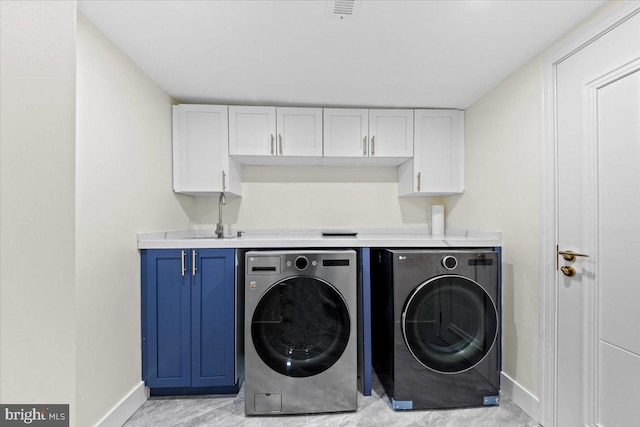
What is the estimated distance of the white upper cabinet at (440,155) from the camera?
2.53 meters

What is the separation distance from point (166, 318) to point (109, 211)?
80 cm

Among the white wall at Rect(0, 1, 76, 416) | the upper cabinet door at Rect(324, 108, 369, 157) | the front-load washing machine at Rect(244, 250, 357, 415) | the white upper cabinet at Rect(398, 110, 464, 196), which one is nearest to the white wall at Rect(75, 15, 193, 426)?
the front-load washing machine at Rect(244, 250, 357, 415)

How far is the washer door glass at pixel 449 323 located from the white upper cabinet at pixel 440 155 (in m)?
1.01

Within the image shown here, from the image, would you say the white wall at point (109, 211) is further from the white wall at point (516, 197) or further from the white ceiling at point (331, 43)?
the white wall at point (516, 197)

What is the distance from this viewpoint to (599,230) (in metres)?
1.37

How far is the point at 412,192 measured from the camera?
259 centimetres

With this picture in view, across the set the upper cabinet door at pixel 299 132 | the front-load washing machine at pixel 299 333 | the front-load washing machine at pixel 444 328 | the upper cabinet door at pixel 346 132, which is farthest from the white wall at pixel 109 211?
the front-load washing machine at pixel 444 328

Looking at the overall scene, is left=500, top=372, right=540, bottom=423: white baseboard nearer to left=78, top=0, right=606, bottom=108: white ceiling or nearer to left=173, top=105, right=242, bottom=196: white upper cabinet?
left=78, top=0, right=606, bottom=108: white ceiling

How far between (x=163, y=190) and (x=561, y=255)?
2.70 m

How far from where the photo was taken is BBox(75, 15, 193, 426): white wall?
4.56 ft

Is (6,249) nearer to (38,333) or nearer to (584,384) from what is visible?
(38,333)

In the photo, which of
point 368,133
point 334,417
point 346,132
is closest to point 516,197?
point 368,133

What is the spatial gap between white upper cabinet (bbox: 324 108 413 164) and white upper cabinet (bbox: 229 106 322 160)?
115mm

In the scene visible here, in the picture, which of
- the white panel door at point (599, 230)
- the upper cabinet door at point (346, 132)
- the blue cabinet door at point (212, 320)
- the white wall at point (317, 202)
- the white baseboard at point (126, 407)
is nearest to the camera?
the white panel door at point (599, 230)
